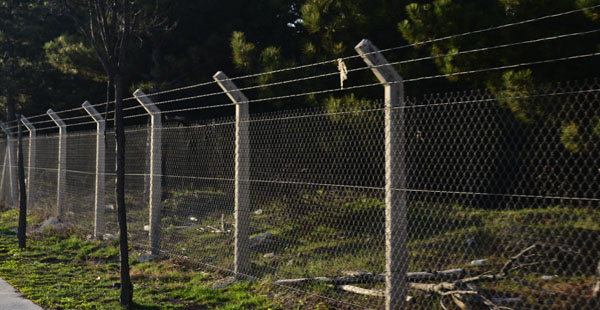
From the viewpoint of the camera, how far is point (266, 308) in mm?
5988

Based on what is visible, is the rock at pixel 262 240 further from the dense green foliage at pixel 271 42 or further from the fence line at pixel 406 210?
the dense green foliage at pixel 271 42

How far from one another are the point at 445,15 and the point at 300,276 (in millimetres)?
4053

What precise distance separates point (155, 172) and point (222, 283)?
239 cm

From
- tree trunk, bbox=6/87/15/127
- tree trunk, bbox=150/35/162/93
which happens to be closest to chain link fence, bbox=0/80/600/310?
tree trunk, bbox=150/35/162/93

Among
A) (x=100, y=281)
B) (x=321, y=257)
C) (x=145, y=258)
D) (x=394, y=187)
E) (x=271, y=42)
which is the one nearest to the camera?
(x=394, y=187)

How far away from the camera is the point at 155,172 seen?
8.77 metres

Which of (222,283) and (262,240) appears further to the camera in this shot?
(262,240)

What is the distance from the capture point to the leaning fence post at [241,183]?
23.0 feet

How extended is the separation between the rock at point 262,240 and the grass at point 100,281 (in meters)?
1.10

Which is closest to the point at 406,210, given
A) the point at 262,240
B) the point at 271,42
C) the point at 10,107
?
the point at 262,240

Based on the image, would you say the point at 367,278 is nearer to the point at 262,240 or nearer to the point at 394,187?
the point at 394,187

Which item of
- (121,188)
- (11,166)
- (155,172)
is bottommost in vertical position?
(11,166)

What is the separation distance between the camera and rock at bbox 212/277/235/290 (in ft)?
22.8

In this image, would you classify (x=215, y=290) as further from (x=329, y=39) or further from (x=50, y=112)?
(x=50, y=112)
